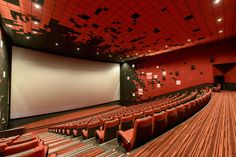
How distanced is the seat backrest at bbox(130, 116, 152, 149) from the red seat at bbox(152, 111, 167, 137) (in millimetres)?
179

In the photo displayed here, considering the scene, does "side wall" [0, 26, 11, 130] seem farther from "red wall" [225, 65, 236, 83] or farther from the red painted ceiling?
"red wall" [225, 65, 236, 83]

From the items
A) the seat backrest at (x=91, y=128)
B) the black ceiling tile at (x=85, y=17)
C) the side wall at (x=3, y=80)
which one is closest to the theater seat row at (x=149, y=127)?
the seat backrest at (x=91, y=128)

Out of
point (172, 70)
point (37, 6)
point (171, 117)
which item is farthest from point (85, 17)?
point (172, 70)

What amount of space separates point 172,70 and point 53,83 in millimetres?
11170

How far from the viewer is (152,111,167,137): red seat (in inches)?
98.6

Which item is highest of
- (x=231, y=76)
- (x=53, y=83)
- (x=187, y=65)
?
(x=187, y=65)

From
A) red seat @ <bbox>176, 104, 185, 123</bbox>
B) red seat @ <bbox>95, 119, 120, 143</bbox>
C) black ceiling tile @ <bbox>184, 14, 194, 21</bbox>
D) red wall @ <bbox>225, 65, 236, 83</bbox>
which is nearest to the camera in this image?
red seat @ <bbox>95, 119, 120, 143</bbox>

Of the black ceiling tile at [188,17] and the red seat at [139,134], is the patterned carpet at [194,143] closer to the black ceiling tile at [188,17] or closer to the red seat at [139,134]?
the red seat at [139,134]

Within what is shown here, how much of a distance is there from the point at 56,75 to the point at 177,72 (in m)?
11.2

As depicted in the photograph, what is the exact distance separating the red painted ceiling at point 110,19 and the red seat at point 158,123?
4033mm

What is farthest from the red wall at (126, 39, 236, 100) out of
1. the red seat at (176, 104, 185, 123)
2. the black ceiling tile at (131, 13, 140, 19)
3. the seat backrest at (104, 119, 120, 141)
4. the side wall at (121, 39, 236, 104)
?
the seat backrest at (104, 119, 120, 141)

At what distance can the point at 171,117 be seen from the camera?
2.96 meters

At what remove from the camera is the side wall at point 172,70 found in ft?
34.7

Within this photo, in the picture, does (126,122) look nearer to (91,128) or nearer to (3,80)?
(91,128)
